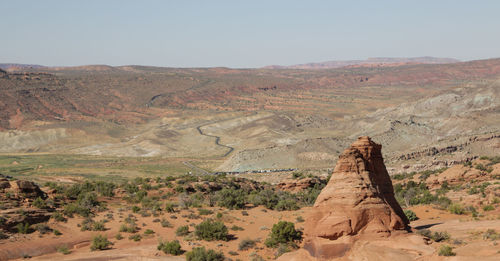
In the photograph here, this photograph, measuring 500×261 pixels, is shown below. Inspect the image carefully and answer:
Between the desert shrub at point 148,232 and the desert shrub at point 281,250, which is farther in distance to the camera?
the desert shrub at point 148,232

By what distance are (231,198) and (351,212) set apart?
1717 centimetres

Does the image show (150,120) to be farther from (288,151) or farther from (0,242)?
(0,242)

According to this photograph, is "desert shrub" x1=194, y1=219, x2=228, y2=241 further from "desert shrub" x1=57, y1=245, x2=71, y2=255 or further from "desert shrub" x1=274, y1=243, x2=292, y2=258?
"desert shrub" x1=57, y1=245, x2=71, y2=255

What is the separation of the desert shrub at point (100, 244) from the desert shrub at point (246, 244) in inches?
274

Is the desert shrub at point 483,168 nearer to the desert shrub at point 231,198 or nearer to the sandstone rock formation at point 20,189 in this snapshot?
the desert shrub at point 231,198

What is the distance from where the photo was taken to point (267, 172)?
232 ft

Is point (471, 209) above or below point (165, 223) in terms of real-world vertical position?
above

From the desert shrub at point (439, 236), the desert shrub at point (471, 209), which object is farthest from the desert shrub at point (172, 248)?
the desert shrub at point (471, 209)

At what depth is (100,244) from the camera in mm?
24391

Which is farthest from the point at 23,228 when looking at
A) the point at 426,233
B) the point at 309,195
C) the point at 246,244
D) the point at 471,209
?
the point at 471,209

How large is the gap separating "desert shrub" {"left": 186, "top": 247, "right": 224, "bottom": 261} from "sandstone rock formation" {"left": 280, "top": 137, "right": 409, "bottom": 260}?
440 cm

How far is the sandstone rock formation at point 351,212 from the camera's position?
19.7 meters

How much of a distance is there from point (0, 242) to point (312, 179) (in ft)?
95.7

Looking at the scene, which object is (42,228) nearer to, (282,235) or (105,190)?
(105,190)
